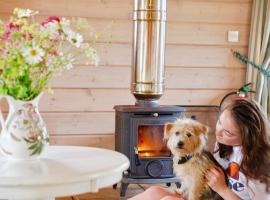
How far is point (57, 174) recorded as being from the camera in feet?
5.05

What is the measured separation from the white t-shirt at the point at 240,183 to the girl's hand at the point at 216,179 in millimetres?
43

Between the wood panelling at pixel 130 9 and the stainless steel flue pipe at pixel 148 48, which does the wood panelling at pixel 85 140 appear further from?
the wood panelling at pixel 130 9

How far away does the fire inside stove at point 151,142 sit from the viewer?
3.39 meters


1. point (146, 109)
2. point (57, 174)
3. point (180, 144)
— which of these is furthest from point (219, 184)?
point (146, 109)

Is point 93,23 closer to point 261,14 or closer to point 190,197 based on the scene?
point 261,14

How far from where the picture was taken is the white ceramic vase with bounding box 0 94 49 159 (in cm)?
165

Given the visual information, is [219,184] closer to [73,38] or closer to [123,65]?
[73,38]

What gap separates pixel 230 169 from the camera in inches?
81.4

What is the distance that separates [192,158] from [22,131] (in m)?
0.86

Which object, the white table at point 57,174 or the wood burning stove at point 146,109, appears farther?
the wood burning stove at point 146,109

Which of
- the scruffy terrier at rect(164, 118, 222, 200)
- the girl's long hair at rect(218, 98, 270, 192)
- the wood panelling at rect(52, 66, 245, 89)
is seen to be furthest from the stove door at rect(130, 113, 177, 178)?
the girl's long hair at rect(218, 98, 270, 192)

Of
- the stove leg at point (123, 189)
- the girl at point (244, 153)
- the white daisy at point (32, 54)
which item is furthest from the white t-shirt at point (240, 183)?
the stove leg at point (123, 189)

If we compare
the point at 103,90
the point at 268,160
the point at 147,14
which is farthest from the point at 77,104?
the point at 268,160

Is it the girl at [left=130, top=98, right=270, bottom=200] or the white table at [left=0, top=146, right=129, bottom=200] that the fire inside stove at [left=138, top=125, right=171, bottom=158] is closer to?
the girl at [left=130, top=98, right=270, bottom=200]
